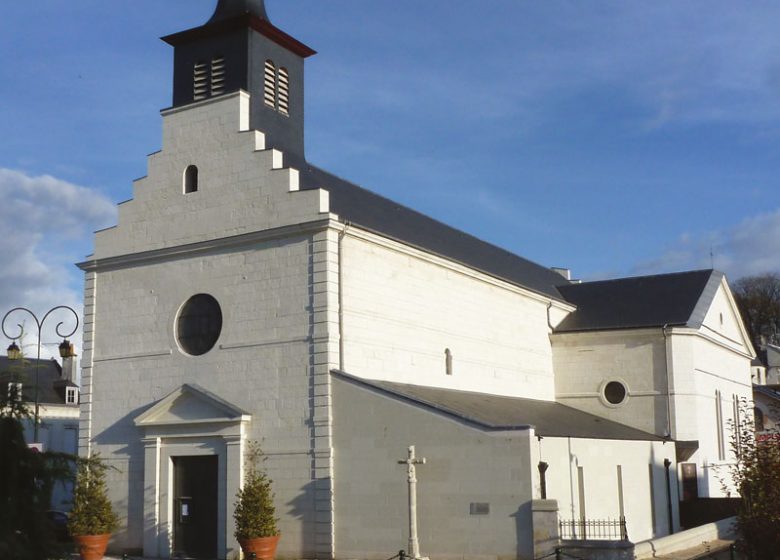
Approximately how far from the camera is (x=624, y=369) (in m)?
35.2

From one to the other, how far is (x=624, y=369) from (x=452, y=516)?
53.9 ft

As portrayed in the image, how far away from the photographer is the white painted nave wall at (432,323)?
23859 mm

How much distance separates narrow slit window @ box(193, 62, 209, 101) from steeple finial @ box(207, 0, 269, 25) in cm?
137

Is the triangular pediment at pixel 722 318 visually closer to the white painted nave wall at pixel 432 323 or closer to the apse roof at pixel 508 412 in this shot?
the apse roof at pixel 508 412

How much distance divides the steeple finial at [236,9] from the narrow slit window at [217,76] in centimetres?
126

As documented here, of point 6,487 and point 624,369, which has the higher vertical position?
point 624,369

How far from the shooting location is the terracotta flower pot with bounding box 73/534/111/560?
23.0 m

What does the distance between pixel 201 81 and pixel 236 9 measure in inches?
96.9

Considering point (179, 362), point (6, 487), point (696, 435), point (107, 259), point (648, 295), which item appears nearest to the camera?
point (6, 487)

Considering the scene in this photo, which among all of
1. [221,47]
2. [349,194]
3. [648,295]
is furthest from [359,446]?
[648,295]

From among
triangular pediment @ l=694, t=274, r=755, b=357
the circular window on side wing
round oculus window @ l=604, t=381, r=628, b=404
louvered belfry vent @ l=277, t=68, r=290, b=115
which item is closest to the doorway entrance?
louvered belfry vent @ l=277, t=68, r=290, b=115

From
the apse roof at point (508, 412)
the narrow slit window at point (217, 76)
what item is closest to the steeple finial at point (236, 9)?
the narrow slit window at point (217, 76)

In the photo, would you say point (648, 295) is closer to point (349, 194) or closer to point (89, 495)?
point (349, 194)

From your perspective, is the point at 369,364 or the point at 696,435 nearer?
the point at 369,364
